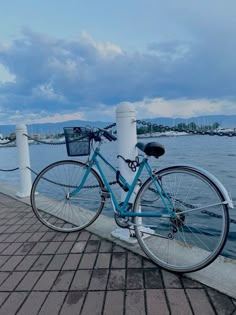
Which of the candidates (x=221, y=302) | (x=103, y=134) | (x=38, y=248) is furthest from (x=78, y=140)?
(x=221, y=302)

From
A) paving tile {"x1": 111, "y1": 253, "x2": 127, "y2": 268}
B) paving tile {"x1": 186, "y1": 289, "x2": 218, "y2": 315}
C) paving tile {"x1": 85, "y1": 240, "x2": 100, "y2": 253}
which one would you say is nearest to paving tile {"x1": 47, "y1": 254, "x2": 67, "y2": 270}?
paving tile {"x1": 85, "y1": 240, "x2": 100, "y2": 253}

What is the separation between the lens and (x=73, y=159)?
2725 mm

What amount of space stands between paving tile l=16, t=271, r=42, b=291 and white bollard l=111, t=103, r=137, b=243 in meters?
0.82

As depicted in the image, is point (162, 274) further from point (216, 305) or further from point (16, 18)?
point (16, 18)

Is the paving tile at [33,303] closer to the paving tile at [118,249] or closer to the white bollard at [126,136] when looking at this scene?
the paving tile at [118,249]

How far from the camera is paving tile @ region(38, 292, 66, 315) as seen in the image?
1.54 metres

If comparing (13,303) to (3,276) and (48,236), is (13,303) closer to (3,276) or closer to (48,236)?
(3,276)

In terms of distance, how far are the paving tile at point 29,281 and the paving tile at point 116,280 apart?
0.55 m

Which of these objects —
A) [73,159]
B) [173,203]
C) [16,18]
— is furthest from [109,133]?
[16,18]

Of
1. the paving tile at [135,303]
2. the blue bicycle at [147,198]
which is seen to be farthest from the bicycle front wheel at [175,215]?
the paving tile at [135,303]

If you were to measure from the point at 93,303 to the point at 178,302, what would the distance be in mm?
517

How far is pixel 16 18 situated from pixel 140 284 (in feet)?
20.8

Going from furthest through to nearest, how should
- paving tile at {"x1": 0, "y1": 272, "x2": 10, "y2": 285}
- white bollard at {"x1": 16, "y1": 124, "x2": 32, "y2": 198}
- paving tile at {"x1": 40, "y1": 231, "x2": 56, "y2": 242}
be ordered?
white bollard at {"x1": 16, "y1": 124, "x2": 32, "y2": 198} < paving tile at {"x1": 40, "y1": 231, "x2": 56, "y2": 242} < paving tile at {"x1": 0, "y1": 272, "x2": 10, "y2": 285}

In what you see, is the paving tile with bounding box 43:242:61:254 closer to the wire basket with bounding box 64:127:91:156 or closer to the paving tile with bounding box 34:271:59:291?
the paving tile with bounding box 34:271:59:291
